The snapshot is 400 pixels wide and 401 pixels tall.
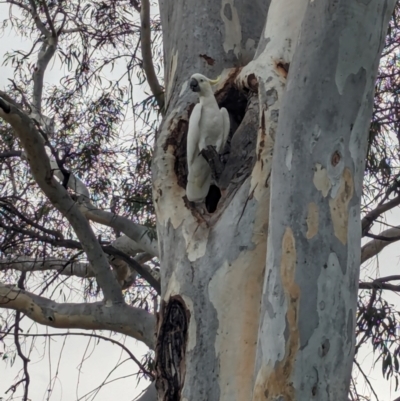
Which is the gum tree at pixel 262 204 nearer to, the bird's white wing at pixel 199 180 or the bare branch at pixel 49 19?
the bird's white wing at pixel 199 180

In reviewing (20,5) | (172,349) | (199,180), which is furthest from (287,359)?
(20,5)

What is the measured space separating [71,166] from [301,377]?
331 cm

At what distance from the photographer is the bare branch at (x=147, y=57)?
349cm

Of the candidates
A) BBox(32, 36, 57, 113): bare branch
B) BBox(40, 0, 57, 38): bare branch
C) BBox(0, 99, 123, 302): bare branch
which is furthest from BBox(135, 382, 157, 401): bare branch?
BBox(40, 0, 57, 38): bare branch

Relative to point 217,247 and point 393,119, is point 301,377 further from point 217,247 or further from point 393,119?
point 393,119

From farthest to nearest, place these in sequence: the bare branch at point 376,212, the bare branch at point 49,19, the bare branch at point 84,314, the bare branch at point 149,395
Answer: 1. the bare branch at point 49,19
2. the bare branch at point 376,212
3. the bare branch at point 84,314
4. the bare branch at point 149,395

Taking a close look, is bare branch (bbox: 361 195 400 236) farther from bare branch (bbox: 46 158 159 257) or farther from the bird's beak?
the bird's beak

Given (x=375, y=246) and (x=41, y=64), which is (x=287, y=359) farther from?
(x=41, y=64)

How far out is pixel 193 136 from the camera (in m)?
2.02

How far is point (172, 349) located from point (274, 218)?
0.55 metres

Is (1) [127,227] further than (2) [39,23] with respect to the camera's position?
No

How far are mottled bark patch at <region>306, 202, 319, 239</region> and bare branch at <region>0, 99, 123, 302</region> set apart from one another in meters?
1.60

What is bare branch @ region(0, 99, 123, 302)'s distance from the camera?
Answer: 2.67m

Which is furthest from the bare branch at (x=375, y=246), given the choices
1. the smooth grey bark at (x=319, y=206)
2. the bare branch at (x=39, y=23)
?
the bare branch at (x=39, y=23)
